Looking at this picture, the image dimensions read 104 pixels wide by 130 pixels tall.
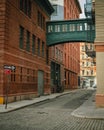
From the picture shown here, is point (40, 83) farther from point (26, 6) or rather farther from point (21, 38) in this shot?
point (26, 6)

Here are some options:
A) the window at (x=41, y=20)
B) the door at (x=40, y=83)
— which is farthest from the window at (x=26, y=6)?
the door at (x=40, y=83)

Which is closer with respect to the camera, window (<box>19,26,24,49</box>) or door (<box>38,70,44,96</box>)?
window (<box>19,26,24,49</box>)

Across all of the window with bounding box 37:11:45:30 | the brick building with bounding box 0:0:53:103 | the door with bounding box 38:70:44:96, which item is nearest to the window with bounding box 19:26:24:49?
the brick building with bounding box 0:0:53:103

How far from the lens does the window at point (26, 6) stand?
1368 inches

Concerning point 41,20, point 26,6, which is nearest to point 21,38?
point 26,6

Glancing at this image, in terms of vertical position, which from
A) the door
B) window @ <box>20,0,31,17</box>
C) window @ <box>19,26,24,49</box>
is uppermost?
window @ <box>20,0,31,17</box>

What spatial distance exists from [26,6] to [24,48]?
15.2 ft

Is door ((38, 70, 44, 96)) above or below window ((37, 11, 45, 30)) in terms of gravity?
below

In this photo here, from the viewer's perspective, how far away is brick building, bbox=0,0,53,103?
2906cm

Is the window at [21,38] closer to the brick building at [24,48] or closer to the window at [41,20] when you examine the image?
the brick building at [24,48]

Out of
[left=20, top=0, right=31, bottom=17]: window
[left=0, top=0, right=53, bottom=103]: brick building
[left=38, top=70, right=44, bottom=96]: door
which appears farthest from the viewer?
[left=38, top=70, right=44, bottom=96]: door

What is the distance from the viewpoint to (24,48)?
1372 inches

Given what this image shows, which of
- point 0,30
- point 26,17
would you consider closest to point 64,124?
point 0,30

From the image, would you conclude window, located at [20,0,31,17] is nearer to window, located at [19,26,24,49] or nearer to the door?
window, located at [19,26,24,49]
